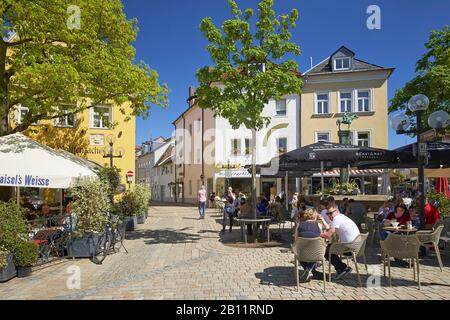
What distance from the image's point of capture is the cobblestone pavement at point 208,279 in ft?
19.8

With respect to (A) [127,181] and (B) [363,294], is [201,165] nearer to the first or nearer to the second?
(A) [127,181]

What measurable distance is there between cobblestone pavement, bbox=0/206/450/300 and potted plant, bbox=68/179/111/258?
0.38 meters

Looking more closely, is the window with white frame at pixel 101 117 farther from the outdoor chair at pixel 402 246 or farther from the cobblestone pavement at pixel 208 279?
the outdoor chair at pixel 402 246

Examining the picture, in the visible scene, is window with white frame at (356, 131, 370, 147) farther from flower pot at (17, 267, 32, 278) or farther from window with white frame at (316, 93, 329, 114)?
flower pot at (17, 267, 32, 278)

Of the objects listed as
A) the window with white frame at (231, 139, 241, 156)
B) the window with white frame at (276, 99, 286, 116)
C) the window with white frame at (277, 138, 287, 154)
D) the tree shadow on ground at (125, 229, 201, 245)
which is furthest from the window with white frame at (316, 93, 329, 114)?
the tree shadow on ground at (125, 229, 201, 245)

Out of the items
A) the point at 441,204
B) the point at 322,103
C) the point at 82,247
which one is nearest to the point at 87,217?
the point at 82,247

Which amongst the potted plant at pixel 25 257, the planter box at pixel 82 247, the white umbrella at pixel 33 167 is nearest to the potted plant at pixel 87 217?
the planter box at pixel 82 247

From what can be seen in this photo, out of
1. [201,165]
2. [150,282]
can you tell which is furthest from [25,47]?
[201,165]

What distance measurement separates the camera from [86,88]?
11633mm

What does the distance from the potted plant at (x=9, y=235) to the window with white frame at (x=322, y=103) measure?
2750 cm

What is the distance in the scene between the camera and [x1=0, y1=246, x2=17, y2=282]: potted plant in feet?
22.6

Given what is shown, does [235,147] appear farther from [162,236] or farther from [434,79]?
[162,236]

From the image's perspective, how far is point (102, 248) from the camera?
973cm

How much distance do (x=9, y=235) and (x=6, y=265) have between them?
535mm
